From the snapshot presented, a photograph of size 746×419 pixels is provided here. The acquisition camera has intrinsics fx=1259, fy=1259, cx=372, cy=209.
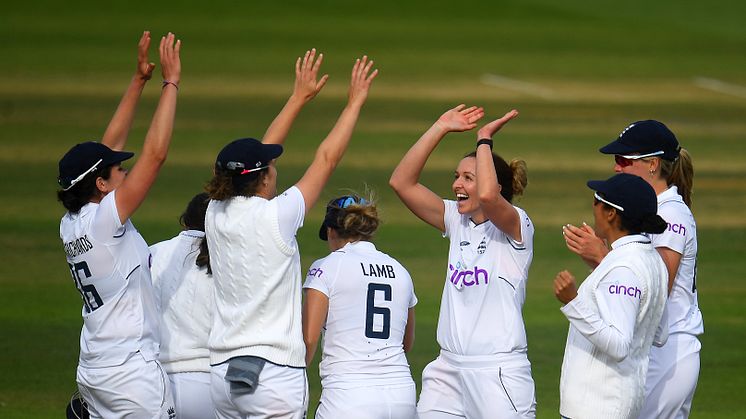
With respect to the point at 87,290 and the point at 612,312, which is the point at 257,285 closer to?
the point at 87,290

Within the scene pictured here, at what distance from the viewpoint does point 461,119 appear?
6.82m

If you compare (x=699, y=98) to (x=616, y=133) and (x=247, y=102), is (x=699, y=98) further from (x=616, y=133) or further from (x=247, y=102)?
(x=247, y=102)

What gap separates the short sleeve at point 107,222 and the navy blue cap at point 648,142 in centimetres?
247

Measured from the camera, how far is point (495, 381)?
6.48 metres

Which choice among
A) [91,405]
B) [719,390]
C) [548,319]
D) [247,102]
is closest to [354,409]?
[91,405]

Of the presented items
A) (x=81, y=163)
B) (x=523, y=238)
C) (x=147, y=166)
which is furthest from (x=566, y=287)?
(x=81, y=163)

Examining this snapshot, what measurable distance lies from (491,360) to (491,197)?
86 centimetres

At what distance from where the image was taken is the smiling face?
6.73m

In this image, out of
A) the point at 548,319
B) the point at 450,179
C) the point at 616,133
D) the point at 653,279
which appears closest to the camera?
the point at 653,279

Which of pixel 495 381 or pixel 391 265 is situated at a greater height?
pixel 391 265

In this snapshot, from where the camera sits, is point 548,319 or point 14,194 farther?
point 14,194

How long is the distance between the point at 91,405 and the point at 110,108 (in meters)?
15.1

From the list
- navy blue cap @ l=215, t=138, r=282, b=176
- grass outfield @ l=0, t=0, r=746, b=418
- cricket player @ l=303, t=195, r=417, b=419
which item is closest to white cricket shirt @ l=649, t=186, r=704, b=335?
cricket player @ l=303, t=195, r=417, b=419

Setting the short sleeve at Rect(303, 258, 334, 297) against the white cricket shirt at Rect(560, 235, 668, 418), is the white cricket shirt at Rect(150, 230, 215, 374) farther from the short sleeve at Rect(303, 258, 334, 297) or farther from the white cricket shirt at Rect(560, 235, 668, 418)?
the white cricket shirt at Rect(560, 235, 668, 418)
